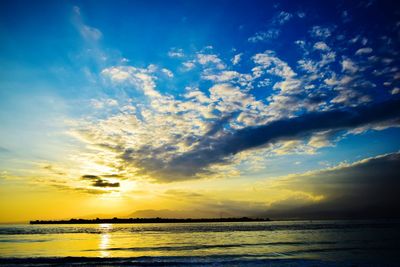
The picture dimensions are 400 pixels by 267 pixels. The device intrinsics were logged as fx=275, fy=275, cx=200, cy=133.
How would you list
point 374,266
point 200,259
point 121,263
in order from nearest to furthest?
point 374,266 < point 121,263 < point 200,259

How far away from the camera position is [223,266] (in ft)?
93.1

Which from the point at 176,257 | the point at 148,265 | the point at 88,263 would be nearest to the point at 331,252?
the point at 176,257

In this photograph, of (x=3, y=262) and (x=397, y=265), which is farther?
(x=3, y=262)

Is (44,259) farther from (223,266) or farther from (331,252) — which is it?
(331,252)

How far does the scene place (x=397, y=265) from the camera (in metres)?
28.1

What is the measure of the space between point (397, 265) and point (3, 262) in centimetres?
4223

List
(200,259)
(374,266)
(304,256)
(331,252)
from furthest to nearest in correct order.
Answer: (331,252)
(304,256)
(200,259)
(374,266)

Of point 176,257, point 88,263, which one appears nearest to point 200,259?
point 176,257

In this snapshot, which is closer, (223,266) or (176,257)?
(223,266)

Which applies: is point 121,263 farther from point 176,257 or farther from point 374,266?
point 374,266

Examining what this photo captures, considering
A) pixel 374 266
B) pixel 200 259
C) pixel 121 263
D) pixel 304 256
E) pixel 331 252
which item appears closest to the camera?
pixel 374 266

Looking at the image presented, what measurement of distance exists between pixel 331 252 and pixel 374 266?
11042mm

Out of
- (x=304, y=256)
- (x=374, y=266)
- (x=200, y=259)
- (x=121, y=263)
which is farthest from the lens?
(x=304, y=256)

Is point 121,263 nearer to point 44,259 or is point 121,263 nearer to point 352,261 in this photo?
point 44,259
